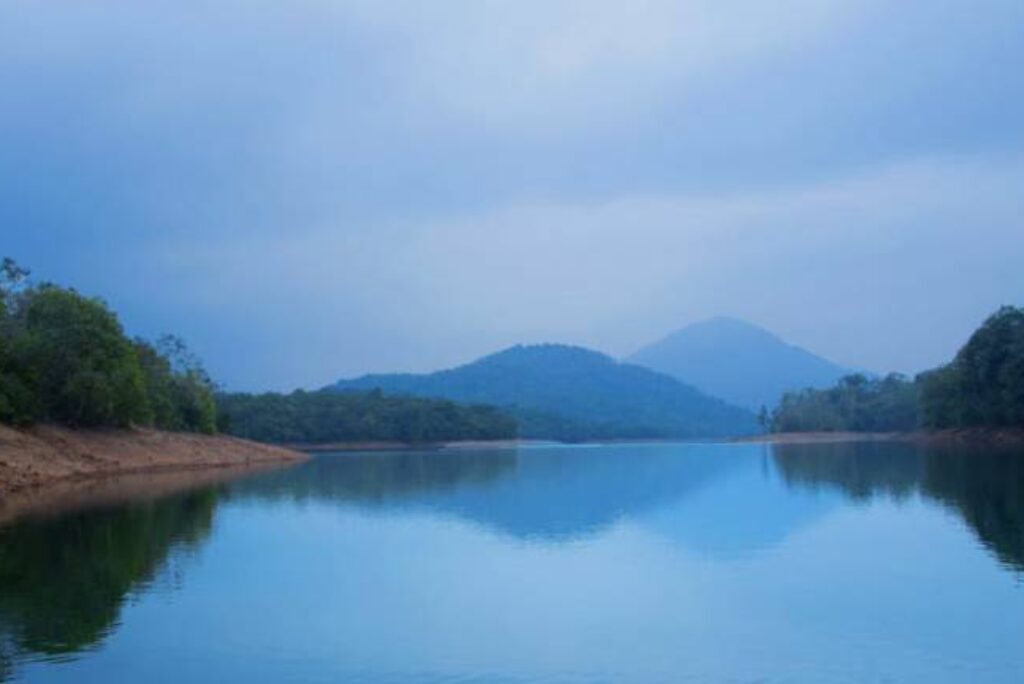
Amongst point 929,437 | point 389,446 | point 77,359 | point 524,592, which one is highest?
point 77,359

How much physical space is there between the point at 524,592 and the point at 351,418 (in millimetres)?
112683

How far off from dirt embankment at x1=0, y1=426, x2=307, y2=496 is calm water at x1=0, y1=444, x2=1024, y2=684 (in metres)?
11.1

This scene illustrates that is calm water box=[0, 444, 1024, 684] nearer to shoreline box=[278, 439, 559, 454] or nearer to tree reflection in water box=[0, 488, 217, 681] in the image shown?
tree reflection in water box=[0, 488, 217, 681]

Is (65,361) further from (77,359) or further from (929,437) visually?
(929,437)

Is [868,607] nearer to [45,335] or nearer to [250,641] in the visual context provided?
[250,641]

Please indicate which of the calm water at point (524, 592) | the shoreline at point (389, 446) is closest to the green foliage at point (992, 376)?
the calm water at point (524, 592)

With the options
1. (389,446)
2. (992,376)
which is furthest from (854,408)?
(992,376)

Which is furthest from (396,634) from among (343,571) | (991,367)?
(991,367)

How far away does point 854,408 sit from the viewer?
14225 cm

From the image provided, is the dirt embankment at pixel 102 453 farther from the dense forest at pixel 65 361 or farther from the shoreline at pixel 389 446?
the shoreline at pixel 389 446

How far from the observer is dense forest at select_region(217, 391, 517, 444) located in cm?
12150

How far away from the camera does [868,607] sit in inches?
688

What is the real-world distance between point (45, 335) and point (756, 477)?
36.3 meters

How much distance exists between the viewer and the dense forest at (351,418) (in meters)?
122
